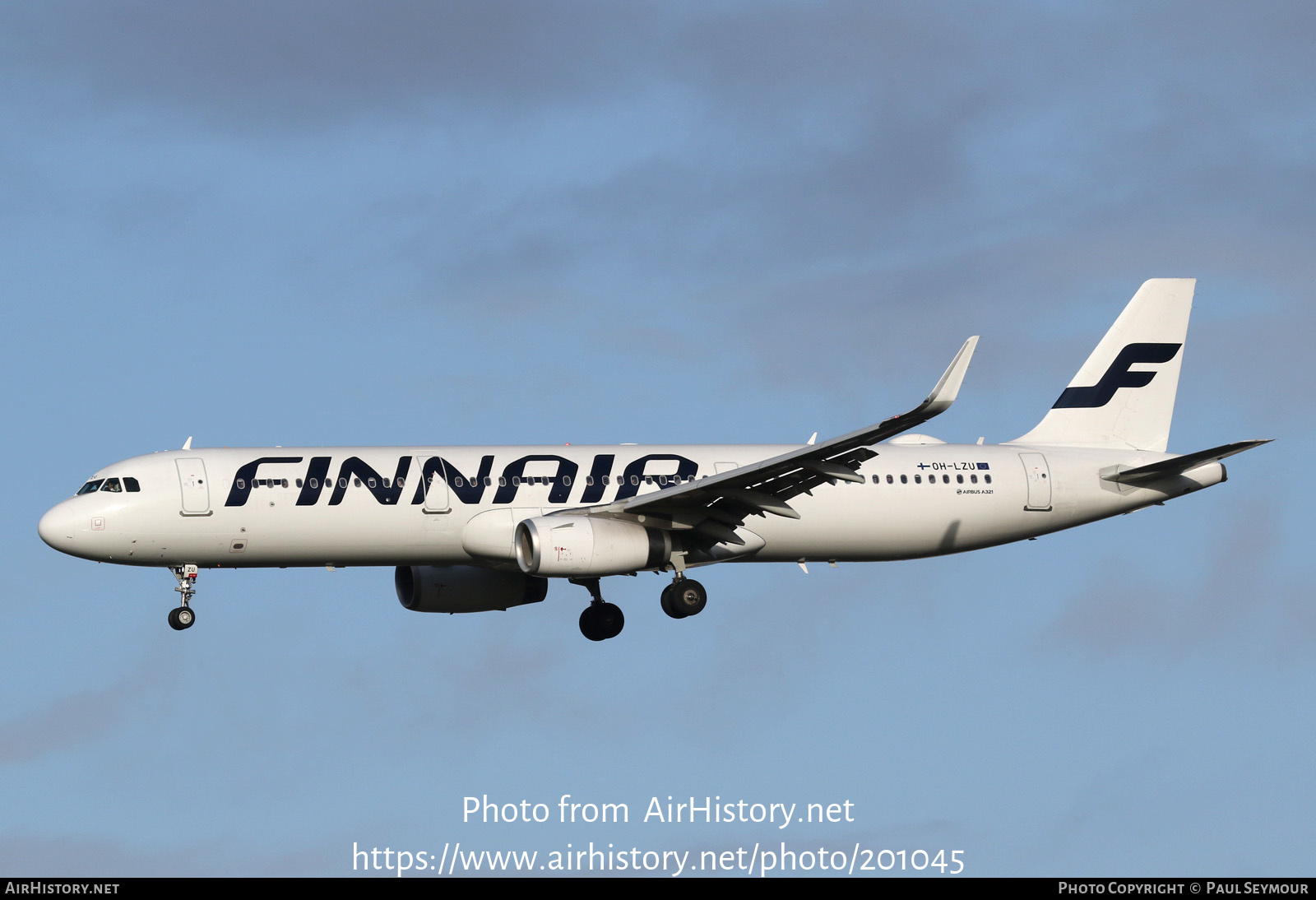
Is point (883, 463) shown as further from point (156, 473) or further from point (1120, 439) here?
point (156, 473)

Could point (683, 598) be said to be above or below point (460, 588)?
below

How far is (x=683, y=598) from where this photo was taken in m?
40.5

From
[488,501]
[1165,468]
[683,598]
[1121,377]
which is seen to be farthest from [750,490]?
[1121,377]

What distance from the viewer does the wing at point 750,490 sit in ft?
122

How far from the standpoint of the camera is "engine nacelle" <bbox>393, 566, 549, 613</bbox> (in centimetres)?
4356

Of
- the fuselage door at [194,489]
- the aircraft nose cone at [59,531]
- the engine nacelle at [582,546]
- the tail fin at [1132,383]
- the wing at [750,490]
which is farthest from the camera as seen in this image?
the tail fin at [1132,383]

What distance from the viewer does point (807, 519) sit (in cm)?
4219

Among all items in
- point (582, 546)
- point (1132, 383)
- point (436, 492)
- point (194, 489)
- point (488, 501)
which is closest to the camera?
point (582, 546)

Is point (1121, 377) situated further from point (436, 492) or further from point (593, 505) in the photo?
point (436, 492)

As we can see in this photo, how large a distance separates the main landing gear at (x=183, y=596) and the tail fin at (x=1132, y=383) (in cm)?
2181

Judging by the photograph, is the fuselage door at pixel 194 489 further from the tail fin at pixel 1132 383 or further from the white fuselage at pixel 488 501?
the tail fin at pixel 1132 383

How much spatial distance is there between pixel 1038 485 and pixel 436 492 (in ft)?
51.0

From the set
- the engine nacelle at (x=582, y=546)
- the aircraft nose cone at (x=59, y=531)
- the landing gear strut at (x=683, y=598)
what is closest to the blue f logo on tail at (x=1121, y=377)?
the landing gear strut at (x=683, y=598)

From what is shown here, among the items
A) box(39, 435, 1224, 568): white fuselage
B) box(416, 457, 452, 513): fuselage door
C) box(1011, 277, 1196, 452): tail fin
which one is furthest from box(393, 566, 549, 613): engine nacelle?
box(1011, 277, 1196, 452): tail fin
